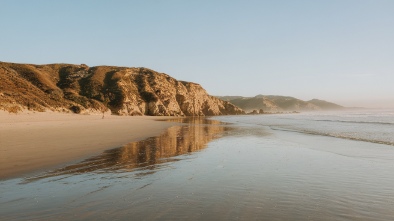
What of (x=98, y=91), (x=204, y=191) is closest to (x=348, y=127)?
(x=204, y=191)

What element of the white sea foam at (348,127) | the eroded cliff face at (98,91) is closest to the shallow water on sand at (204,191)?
the white sea foam at (348,127)

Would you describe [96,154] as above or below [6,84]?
below

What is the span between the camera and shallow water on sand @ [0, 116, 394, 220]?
5.05 metres

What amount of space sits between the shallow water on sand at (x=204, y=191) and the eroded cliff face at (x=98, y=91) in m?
31.1

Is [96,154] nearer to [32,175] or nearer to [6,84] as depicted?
[32,175]

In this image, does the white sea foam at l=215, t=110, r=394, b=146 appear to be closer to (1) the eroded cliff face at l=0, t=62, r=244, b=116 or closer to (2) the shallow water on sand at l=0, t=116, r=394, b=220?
(2) the shallow water on sand at l=0, t=116, r=394, b=220

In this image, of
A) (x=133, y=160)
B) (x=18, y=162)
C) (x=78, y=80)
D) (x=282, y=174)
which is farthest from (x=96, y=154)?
(x=78, y=80)

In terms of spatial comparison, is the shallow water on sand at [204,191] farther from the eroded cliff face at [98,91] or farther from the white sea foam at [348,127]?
the eroded cliff face at [98,91]

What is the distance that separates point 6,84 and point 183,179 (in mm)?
44707

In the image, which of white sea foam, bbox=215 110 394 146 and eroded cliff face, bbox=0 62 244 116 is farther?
eroded cliff face, bbox=0 62 244 116

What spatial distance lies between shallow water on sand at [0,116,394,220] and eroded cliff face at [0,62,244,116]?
31.1 meters

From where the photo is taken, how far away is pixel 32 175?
25.6ft

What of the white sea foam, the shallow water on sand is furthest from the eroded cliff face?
the white sea foam

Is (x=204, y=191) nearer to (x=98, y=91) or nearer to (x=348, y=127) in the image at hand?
(x=348, y=127)
